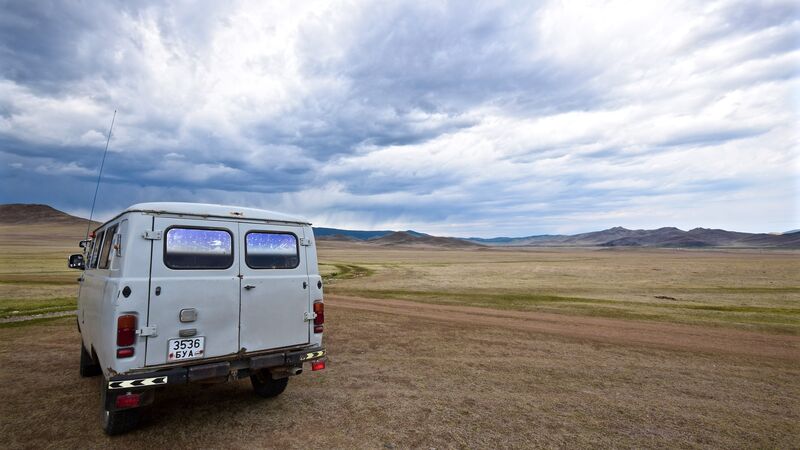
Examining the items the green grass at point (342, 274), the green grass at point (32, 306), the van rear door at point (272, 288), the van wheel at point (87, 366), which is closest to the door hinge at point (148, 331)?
the van rear door at point (272, 288)

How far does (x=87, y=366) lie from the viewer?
8789 millimetres

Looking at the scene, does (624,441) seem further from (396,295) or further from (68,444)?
(396,295)

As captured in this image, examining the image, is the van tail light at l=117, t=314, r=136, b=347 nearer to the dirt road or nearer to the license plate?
the license plate

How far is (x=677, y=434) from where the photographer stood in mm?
6508

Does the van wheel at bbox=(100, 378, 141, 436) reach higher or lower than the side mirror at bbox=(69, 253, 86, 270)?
lower

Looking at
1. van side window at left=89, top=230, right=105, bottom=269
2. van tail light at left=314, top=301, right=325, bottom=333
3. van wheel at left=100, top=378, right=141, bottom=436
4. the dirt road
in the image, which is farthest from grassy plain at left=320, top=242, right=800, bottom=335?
van wheel at left=100, top=378, right=141, bottom=436

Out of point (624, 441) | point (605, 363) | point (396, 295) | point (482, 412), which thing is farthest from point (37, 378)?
point (396, 295)

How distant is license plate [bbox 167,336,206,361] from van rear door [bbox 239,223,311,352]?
1.90 ft

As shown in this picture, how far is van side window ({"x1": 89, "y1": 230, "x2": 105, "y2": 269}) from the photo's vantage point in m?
7.77

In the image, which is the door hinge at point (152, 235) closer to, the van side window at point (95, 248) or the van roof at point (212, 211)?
the van roof at point (212, 211)

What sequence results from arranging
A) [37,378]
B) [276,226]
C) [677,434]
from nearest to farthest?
1. [677,434]
2. [276,226]
3. [37,378]

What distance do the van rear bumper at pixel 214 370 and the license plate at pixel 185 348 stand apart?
149 mm

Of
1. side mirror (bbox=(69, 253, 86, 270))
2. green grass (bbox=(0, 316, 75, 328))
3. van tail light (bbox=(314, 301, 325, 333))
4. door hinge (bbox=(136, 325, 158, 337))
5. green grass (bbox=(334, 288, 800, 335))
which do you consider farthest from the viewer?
green grass (bbox=(334, 288, 800, 335))

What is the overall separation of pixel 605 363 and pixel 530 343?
2.31 meters
